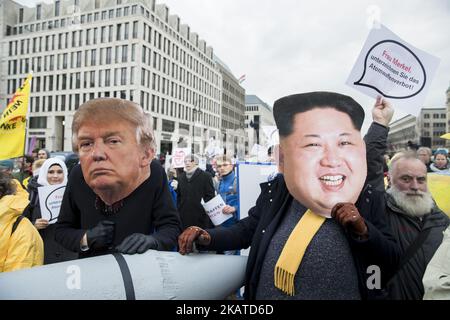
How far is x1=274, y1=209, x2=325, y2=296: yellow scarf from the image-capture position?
1673mm

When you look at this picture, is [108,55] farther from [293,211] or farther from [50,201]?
[293,211]

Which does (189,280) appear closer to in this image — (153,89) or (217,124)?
(217,124)

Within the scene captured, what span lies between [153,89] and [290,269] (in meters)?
2.22

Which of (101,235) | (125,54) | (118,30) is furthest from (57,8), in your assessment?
(101,235)

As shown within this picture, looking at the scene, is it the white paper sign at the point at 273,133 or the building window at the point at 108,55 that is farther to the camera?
the building window at the point at 108,55

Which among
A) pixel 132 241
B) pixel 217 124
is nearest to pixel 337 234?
pixel 132 241

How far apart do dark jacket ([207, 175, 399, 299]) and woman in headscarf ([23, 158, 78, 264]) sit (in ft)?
7.07

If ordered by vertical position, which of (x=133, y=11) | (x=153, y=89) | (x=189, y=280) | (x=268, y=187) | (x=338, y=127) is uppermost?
(x=133, y=11)

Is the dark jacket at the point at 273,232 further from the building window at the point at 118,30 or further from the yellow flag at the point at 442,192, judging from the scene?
the building window at the point at 118,30

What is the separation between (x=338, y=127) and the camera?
1800mm

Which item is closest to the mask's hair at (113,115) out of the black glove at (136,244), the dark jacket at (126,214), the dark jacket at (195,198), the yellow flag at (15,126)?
the dark jacket at (126,214)

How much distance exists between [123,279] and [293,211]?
96cm

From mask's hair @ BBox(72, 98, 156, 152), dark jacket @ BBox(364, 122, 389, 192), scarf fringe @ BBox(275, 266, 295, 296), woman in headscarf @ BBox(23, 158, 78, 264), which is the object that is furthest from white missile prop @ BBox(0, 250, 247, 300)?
woman in headscarf @ BBox(23, 158, 78, 264)

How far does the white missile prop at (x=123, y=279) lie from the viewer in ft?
5.11
